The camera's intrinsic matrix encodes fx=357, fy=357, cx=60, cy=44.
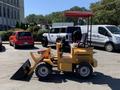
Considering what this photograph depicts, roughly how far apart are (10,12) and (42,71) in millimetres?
72059

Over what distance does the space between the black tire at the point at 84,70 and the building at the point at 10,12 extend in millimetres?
62001

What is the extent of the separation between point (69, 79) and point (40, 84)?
4.67ft

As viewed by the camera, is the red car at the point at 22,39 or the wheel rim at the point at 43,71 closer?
the wheel rim at the point at 43,71

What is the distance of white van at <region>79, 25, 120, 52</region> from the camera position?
2545cm

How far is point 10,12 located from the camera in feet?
276

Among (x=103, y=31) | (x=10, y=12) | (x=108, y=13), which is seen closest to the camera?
(x=103, y=31)

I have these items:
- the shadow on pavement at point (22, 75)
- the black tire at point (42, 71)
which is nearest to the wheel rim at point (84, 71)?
the black tire at point (42, 71)

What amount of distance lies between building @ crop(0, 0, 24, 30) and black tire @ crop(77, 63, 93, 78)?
62001 millimetres

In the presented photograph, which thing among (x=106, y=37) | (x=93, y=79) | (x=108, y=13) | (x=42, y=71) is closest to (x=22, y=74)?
(x=42, y=71)

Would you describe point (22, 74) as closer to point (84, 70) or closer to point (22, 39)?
point (84, 70)

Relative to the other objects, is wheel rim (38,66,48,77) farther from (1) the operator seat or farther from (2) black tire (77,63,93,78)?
(2) black tire (77,63,93,78)

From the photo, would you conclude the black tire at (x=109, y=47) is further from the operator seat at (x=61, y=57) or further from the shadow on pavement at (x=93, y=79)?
the operator seat at (x=61, y=57)

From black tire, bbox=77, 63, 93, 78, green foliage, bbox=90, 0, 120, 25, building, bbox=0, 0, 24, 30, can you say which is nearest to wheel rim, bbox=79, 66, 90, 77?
black tire, bbox=77, 63, 93, 78

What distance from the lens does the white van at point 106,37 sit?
25.5 m
